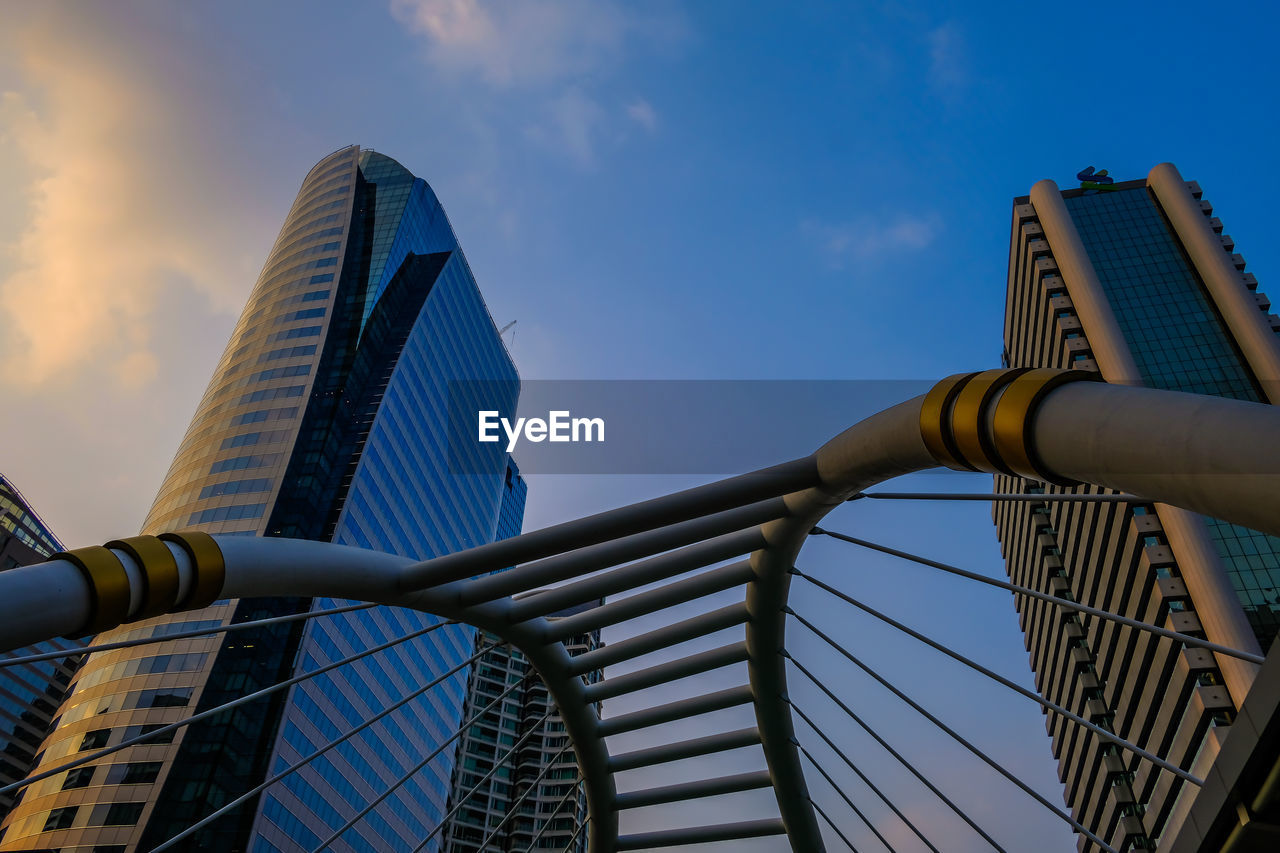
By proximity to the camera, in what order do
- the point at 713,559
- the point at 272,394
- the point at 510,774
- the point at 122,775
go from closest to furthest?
1. the point at 713,559
2. the point at 122,775
3. the point at 272,394
4. the point at 510,774

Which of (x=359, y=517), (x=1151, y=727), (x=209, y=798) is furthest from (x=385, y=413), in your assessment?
(x=1151, y=727)

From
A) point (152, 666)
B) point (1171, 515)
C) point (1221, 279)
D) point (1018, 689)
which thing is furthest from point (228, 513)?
point (1221, 279)

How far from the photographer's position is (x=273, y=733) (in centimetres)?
7069

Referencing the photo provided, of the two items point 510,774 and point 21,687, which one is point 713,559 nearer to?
point 510,774

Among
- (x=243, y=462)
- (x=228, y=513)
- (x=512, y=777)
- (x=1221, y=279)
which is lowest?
(x=512, y=777)

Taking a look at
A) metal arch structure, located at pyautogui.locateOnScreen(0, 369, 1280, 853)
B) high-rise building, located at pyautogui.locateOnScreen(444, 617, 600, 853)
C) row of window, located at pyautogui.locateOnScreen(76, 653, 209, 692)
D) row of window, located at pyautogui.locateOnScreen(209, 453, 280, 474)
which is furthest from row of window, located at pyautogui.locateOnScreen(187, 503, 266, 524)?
metal arch structure, located at pyautogui.locateOnScreen(0, 369, 1280, 853)

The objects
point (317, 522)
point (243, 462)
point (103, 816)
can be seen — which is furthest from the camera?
point (243, 462)

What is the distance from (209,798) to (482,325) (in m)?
75.6

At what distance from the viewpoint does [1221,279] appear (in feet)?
251

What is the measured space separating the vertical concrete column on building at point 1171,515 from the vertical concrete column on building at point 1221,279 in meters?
1.71

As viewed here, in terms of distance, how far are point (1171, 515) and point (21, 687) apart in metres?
137

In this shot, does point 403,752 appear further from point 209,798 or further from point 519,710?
point 519,710

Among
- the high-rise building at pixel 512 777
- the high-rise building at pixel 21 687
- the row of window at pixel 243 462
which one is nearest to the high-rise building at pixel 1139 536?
the high-rise building at pixel 512 777

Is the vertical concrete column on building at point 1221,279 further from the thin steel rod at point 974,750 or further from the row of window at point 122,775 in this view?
the row of window at point 122,775
